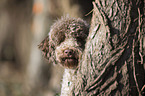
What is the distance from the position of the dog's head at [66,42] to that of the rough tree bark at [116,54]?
36 centimetres

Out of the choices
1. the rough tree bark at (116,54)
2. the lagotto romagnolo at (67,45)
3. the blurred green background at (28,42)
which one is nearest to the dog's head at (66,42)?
the lagotto romagnolo at (67,45)

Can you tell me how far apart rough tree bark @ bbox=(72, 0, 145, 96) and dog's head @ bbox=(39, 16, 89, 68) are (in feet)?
1.20

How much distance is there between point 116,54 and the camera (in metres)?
1.43

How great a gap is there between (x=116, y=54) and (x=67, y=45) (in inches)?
22.4

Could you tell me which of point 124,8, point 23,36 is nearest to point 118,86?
point 124,8

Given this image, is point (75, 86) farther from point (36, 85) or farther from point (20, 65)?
point (20, 65)

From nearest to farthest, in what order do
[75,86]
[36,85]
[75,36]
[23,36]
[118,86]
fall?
1. [118,86]
2. [75,86]
3. [75,36]
4. [36,85]
5. [23,36]

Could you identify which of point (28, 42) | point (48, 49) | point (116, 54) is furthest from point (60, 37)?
point (28, 42)

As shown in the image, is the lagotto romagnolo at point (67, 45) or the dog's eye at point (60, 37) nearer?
the lagotto romagnolo at point (67, 45)

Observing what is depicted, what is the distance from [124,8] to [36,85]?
4137 mm

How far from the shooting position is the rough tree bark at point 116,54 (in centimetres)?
141

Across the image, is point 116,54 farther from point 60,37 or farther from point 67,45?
point 60,37

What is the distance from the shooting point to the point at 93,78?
4.80 feet

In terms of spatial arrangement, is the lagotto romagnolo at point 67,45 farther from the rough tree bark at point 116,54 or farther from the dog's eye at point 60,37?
the rough tree bark at point 116,54
